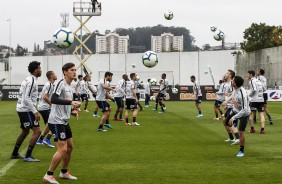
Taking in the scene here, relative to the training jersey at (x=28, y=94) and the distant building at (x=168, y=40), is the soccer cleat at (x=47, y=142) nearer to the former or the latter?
the training jersey at (x=28, y=94)

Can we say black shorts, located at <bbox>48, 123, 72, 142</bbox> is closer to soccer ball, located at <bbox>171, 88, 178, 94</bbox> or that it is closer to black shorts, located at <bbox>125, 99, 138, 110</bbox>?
black shorts, located at <bbox>125, 99, 138, 110</bbox>

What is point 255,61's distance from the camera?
60.8m

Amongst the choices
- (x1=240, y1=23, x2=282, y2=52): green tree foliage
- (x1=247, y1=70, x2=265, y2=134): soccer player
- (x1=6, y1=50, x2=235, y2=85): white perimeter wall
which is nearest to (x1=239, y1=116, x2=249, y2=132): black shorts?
(x1=247, y1=70, x2=265, y2=134): soccer player

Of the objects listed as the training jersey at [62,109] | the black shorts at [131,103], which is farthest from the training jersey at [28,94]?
the black shorts at [131,103]

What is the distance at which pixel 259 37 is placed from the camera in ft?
238

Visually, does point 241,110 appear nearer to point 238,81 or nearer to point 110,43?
point 238,81

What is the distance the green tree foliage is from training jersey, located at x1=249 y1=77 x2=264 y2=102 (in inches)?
2024

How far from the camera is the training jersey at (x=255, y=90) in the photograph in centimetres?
1975

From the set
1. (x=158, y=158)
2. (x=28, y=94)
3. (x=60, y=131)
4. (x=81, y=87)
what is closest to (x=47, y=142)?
(x=28, y=94)

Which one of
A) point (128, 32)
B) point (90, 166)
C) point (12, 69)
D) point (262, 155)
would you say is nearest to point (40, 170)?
point (90, 166)

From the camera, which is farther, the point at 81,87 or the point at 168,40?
the point at 168,40

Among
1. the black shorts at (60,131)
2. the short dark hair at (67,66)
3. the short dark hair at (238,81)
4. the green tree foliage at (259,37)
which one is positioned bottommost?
the black shorts at (60,131)

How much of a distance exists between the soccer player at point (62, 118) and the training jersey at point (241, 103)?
16.3 feet

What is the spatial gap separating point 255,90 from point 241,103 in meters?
6.13
